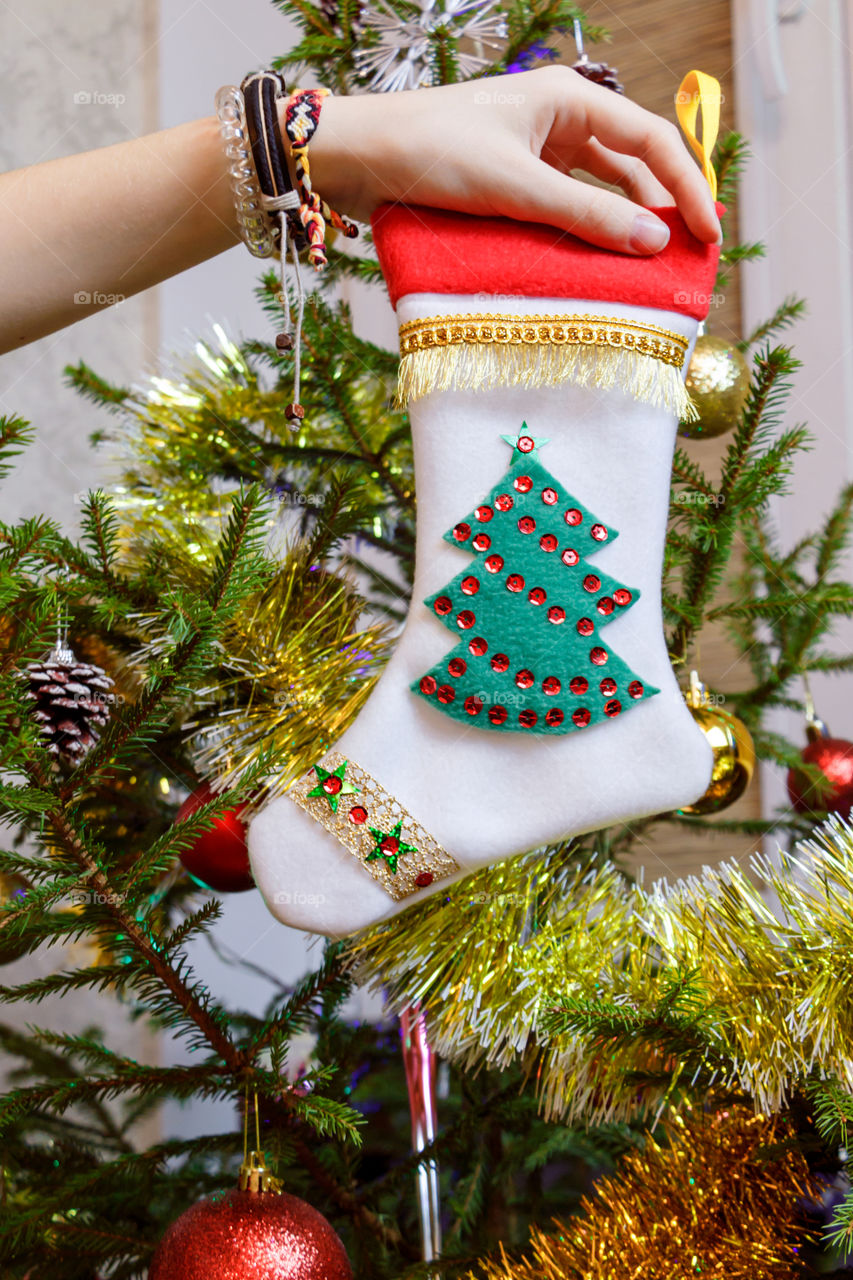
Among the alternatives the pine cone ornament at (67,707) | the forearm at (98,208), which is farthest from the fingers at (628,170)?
the pine cone ornament at (67,707)

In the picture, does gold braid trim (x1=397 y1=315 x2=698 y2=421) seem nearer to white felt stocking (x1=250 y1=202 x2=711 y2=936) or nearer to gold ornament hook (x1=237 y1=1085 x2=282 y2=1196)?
white felt stocking (x1=250 y1=202 x2=711 y2=936)

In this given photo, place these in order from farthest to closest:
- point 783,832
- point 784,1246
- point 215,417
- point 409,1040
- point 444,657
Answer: point 783,832
point 215,417
point 409,1040
point 444,657
point 784,1246

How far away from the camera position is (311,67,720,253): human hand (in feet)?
1.98

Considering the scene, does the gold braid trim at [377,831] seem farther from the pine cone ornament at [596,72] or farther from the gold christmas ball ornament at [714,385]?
the pine cone ornament at [596,72]

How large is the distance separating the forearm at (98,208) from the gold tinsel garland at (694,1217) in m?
0.65

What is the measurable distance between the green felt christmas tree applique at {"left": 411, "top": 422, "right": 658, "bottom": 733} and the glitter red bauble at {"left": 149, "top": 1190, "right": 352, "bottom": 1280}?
1.00 feet

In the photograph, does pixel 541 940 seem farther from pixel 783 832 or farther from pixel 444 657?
pixel 783 832

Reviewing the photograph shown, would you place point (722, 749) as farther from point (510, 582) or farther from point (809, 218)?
point (809, 218)

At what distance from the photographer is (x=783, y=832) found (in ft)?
3.92

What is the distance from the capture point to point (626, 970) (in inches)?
24.7

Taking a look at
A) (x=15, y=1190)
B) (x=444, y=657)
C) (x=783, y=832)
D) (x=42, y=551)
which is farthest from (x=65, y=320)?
(x=783, y=832)

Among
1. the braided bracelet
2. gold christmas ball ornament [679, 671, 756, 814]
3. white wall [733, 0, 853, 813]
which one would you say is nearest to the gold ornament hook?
gold christmas ball ornament [679, 671, 756, 814]

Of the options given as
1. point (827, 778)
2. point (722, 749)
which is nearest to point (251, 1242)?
point (722, 749)

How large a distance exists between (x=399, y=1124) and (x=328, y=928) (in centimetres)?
75
